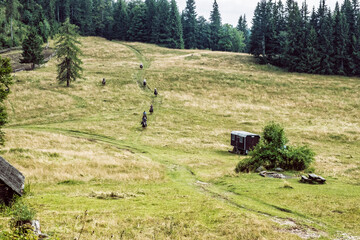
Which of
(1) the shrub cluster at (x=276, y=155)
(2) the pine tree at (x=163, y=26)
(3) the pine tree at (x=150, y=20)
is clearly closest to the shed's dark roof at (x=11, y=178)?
(1) the shrub cluster at (x=276, y=155)

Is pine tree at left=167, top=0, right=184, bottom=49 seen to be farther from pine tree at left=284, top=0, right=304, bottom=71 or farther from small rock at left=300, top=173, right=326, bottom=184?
small rock at left=300, top=173, right=326, bottom=184

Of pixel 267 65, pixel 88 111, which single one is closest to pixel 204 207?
pixel 88 111

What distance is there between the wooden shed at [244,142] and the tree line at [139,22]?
93605 mm

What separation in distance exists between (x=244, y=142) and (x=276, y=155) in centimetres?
1152

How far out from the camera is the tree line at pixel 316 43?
275ft

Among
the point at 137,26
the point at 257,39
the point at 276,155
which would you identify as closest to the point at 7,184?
the point at 276,155

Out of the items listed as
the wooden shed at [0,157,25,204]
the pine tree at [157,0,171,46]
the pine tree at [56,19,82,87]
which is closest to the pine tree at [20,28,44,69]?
the pine tree at [56,19,82,87]

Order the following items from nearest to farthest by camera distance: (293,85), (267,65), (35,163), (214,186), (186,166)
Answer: (214,186)
(35,163)
(186,166)
(293,85)
(267,65)

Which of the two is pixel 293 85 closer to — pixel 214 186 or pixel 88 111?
pixel 88 111

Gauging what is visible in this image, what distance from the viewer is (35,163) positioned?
→ 24.9 metres

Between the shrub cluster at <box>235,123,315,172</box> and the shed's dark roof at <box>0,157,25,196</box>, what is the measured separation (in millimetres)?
16040

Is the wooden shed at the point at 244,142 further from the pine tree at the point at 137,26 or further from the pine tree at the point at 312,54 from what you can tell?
the pine tree at the point at 137,26

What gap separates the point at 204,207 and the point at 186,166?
13220 mm

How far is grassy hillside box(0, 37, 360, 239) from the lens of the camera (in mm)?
14258
